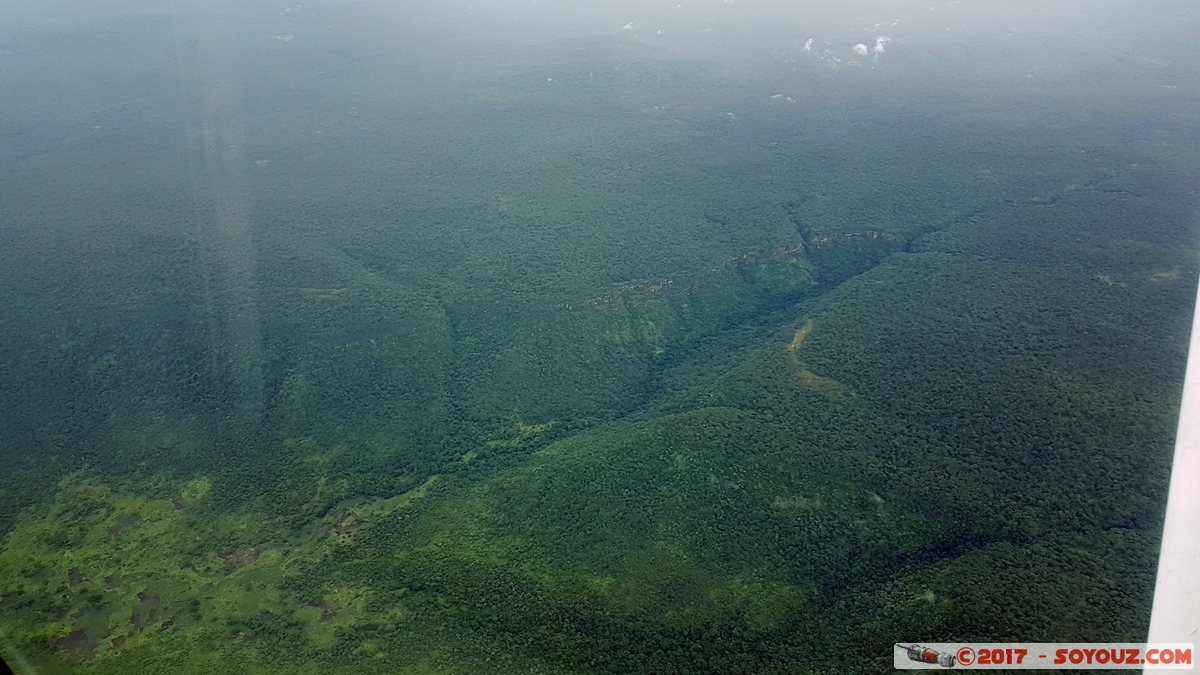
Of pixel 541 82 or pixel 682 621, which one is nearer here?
pixel 682 621

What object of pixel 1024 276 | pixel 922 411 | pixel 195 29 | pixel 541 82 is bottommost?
pixel 922 411

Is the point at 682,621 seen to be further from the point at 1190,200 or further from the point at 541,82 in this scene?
the point at 541,82

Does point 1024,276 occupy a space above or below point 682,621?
above

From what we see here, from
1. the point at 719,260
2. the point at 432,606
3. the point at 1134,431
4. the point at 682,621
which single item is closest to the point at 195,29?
the point at 719,260

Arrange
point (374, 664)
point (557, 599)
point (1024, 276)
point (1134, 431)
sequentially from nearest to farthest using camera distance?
point (374, 664) → point (557, 599) → point (1134, 431) → point (1024, 276)

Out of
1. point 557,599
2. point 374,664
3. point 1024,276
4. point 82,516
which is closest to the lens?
point 374,664

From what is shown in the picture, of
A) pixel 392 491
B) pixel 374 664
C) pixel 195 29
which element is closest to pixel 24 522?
pixel 392 491
